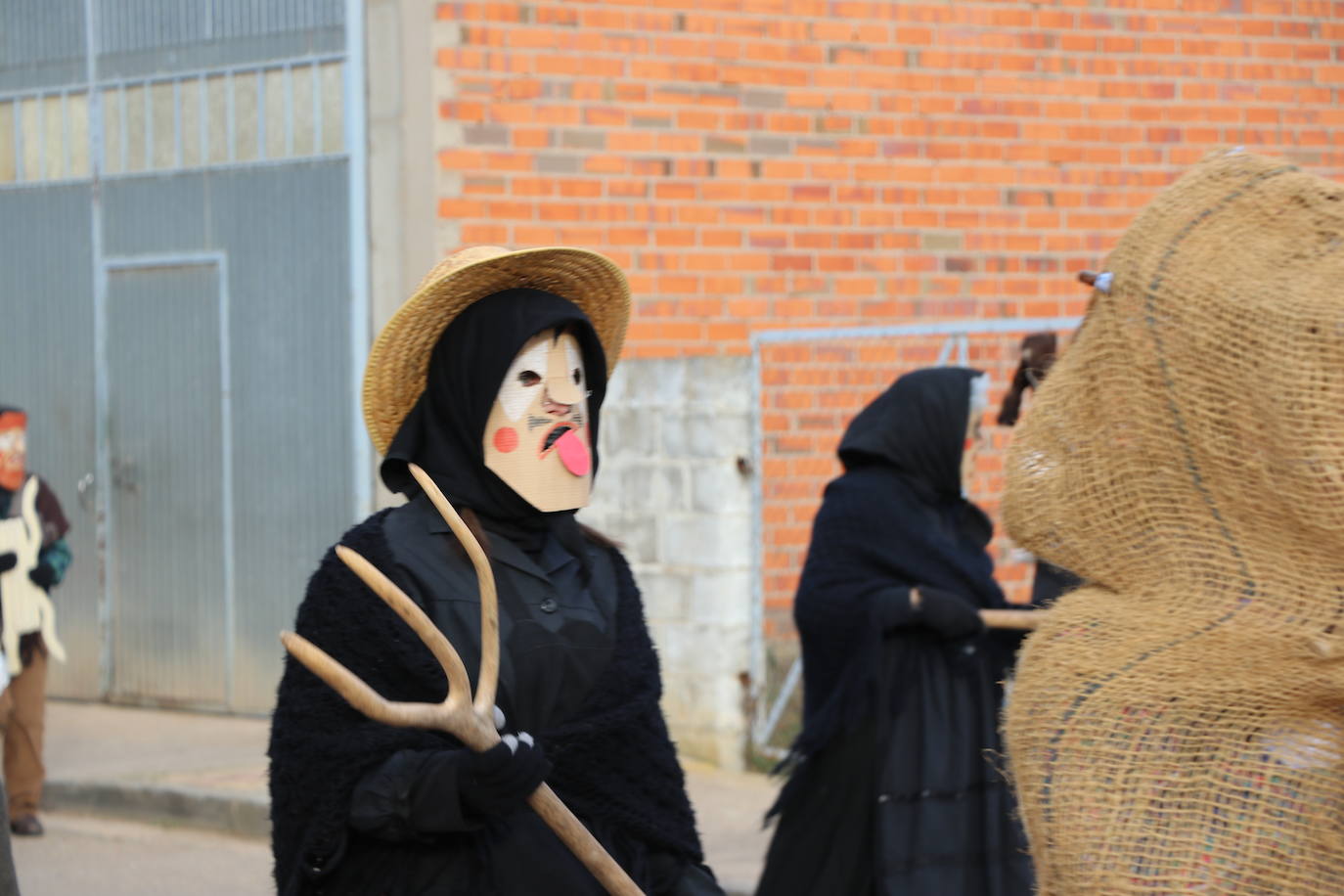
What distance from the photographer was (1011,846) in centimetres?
505

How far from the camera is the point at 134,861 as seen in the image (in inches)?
274

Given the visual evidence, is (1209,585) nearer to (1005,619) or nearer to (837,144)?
(1005,619)

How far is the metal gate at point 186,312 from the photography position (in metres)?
8.67

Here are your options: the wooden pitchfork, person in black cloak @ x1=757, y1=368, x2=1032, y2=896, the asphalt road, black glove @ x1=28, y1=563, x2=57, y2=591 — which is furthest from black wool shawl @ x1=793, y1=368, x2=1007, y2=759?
black glove @ x1=28, y1=563, x2=57, y2=591

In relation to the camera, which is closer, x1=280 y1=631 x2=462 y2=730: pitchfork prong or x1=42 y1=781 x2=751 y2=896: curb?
x1=280 y1=631 x2=462 y2=730: pitchfork prong

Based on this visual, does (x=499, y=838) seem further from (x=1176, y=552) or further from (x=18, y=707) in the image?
(x=18, y=707)

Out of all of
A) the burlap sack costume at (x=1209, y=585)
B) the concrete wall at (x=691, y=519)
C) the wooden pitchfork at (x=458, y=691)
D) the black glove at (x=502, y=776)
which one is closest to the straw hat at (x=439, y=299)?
the wooden pitchfork at (x=458, y=691)

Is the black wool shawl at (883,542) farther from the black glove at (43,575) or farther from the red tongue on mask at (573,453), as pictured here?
the black glove at (43,575)

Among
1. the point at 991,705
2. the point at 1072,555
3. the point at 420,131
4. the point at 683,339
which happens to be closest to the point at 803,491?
the point at 683,339

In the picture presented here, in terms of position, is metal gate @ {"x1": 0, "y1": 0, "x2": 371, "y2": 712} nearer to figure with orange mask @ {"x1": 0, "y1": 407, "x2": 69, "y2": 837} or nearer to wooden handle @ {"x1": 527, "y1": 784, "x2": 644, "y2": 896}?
figure with orange mask @ {"x1": 0, "y1": 407, "x2": 69, "y2": 837}

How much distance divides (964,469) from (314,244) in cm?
424

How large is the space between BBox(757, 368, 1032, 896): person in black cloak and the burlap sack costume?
3.04 meters

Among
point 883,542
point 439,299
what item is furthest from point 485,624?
point 883,542

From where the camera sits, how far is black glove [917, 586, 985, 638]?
513 centimetres
